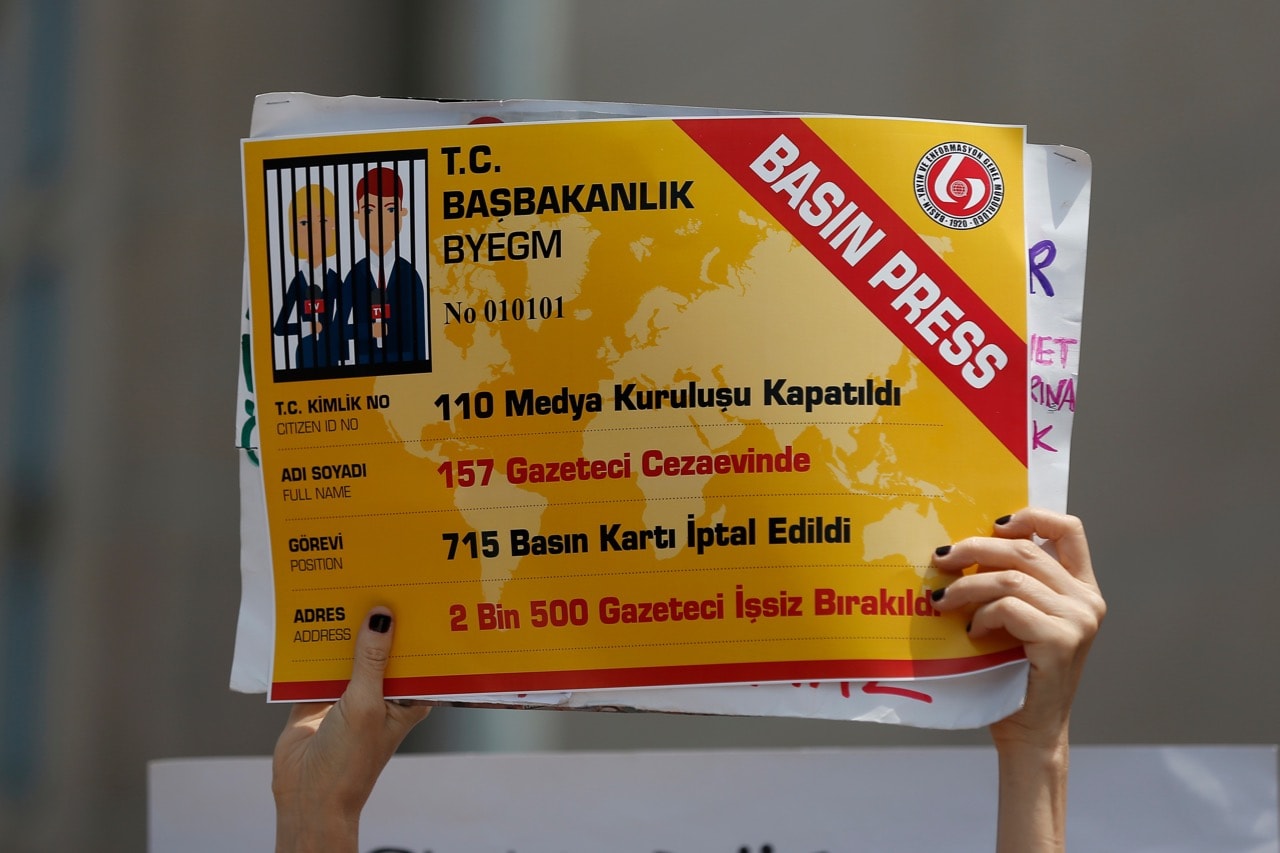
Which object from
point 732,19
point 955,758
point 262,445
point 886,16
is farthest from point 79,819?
point 886,16

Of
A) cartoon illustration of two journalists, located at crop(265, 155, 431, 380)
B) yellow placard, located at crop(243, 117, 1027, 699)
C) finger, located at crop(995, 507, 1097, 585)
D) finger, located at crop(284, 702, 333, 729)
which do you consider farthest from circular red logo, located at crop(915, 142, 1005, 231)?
finger, located at crop(284, 702, 333, 729)

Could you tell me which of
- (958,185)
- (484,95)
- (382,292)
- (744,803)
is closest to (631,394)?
(382,292)

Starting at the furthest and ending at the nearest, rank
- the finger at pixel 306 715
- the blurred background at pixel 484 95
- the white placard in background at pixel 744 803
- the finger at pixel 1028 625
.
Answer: the blurred background at pixel 484 95 < the white placard in background at pixel 744 803 < the finger at pixel 306 715 < the finger at pixel 1028 625

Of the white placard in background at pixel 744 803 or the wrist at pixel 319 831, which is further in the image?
the white placard in background at pixel 744 803

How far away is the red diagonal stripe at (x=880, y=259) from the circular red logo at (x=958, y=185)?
23mm

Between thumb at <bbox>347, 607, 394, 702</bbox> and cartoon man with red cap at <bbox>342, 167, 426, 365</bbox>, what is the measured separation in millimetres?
235

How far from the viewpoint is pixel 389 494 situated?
1007 mm

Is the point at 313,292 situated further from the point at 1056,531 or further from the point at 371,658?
the point at 1056,531

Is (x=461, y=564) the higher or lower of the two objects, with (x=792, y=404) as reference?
lower

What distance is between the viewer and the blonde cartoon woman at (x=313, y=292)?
39.5 inches

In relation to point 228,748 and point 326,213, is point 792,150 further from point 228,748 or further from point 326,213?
point 228,748

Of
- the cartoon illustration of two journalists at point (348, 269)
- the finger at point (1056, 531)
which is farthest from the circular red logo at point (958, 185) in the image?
the cartoon illustration of two journalists at point (348, 269)

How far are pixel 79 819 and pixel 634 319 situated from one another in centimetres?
166

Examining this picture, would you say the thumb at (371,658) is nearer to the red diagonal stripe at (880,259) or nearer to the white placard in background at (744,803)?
the red diagonal stripe at (880,259)
